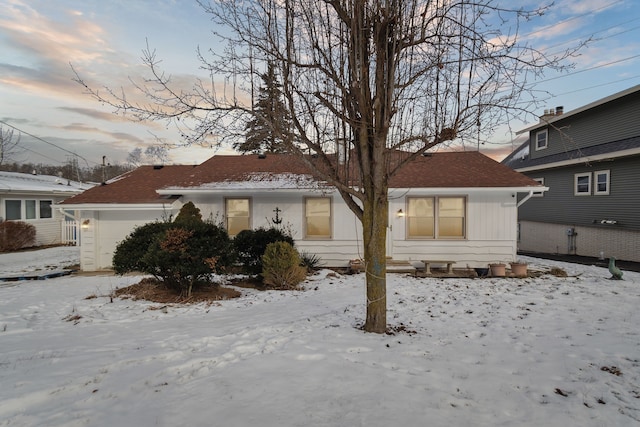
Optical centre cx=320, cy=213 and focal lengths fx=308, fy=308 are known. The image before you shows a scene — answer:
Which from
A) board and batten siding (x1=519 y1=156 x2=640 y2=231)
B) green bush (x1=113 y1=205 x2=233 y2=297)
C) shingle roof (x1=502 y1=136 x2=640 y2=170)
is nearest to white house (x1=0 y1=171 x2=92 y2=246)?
green bush (x1=113 y1=205 x2=233 y2=297)

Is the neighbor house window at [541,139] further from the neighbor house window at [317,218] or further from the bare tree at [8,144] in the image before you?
the bare tree at [8,144]

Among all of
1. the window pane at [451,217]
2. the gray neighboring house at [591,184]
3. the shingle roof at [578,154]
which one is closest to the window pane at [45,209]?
the window pane at [451,217]

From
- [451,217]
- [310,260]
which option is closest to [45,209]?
[310,260]

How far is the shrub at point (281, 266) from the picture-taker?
7.97m

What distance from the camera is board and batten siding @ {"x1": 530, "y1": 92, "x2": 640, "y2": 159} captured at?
46.4ft

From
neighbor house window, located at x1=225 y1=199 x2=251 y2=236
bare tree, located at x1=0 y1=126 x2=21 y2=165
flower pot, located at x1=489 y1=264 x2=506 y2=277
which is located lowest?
flower pot, located at x1=489 y1=264 x2=506 y2=277

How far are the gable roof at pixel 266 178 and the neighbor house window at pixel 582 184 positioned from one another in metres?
7.94

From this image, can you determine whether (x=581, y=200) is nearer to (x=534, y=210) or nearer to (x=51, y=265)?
(x=534, y=210)

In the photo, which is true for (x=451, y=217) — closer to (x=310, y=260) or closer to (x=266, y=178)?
(x=310, y=260)

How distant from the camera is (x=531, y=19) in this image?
4.17m

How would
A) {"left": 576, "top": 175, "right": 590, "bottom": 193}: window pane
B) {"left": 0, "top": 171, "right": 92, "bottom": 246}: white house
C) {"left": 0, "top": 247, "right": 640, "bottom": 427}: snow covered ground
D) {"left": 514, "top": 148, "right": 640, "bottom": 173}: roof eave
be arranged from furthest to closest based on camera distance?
{"left": 0, "top": 171, "right": 92, "bottom": 246}: white house, {"left": 576, "top": 175, "right": 590, "bottom": 193}: window pane, {"left": 514, "top": 148, "right": 640, "bottom": 173}: roof eave, {"left": 0, "top": 247, "right": 640, "bottom": 427}: snow covered ground

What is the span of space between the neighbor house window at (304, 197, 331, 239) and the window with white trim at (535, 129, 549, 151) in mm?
16556

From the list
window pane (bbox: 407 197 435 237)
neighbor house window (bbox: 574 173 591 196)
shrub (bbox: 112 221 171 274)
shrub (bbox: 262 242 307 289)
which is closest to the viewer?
shrub (bbox: 112 221 171 274)

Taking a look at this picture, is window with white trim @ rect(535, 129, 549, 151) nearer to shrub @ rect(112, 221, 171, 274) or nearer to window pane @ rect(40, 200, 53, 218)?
shrub @ rect(112, 221, 171, 274)
